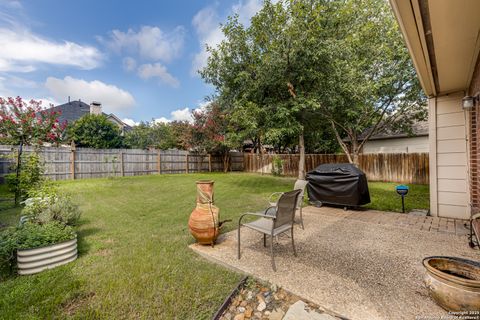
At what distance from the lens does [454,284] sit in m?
1.73

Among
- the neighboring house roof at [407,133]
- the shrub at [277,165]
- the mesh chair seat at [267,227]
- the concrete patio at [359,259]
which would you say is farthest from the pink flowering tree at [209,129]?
the mesh chair seat at [267,227]

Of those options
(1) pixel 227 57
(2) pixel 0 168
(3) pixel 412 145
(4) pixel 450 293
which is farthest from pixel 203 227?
(3) pixel 412 145

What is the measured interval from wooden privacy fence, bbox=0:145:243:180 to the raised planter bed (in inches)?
308

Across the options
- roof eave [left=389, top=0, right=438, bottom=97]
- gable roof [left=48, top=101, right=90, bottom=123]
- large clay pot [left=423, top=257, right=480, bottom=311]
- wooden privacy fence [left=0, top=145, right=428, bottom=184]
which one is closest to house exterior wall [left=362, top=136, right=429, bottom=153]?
wooden privacy fence [left=0, top=145, right=428, bottom=184]

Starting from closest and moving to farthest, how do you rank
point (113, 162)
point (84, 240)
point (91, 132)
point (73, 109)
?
1. point (84, 240)
2. point (113, 162)
3. point (91, 132)
4. point (73, 109)

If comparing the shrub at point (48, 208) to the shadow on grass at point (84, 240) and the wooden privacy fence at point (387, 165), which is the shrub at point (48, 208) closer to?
the shadow on grass at point (84, 240)

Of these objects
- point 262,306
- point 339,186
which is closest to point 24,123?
point 262,306

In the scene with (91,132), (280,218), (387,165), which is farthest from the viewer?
(91,132)

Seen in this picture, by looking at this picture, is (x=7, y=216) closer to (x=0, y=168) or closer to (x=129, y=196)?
(x=129, y=196)

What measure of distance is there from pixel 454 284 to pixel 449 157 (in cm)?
443

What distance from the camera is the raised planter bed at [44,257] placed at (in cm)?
255

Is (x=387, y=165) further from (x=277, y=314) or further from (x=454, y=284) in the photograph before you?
(x=277, y=314)

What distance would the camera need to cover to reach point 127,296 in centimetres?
213

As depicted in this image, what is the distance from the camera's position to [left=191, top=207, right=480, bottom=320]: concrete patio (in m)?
1.99
